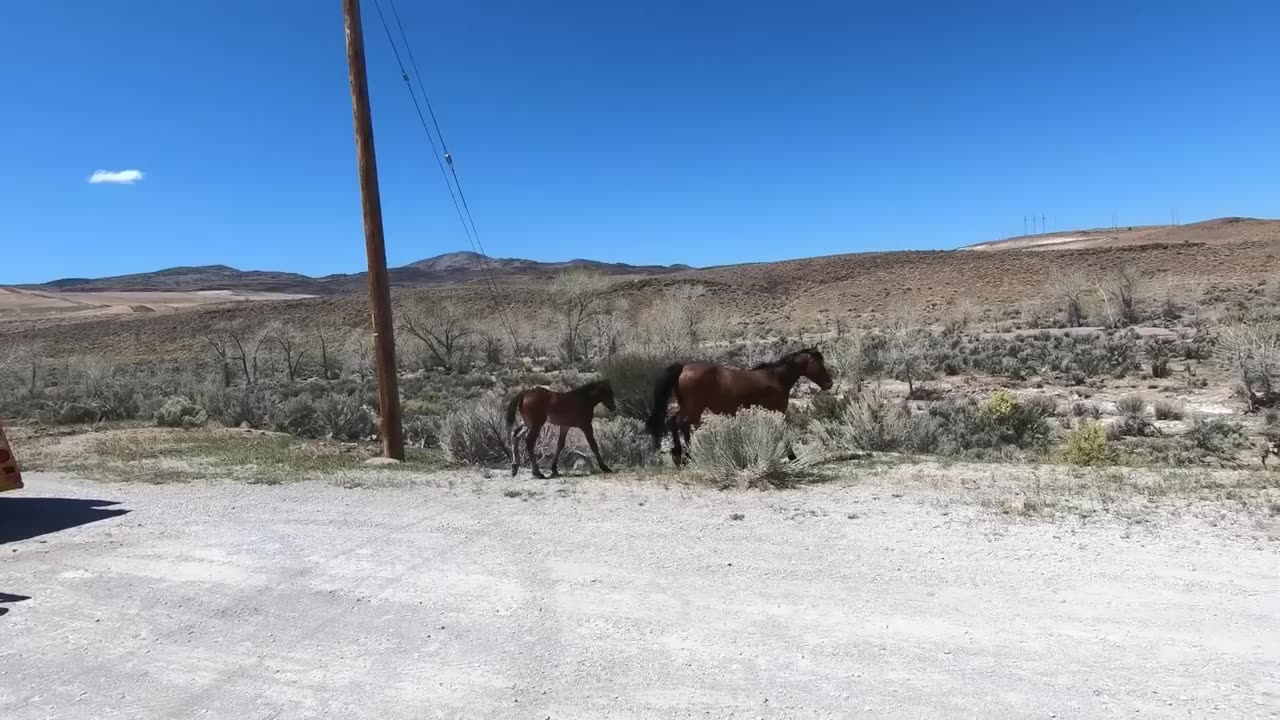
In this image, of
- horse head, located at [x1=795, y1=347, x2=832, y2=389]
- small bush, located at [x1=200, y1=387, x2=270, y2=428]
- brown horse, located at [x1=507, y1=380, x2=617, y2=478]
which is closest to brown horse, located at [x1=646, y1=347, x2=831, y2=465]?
horse head, located at [x1=795, y1=347, x2=832, y2=389]

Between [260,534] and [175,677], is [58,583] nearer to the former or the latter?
[260,534]

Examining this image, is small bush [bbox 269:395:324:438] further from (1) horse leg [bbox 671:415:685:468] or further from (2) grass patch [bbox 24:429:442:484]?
(1) horse leg [bbox 671:415:685:468]

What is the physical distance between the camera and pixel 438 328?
4578 centimetres

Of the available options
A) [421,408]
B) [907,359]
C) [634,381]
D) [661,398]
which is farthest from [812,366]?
[421,408]

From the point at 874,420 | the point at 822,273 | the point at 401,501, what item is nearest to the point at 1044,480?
the point at 874,420

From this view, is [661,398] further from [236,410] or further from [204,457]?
[236,410]

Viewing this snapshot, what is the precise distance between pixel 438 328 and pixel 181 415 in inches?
1142

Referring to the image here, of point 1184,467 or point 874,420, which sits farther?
point 874,420

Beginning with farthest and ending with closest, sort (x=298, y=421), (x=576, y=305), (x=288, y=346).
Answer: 1. (x=576, y=305)
2. (x=288, y=346)
3. (x=298, y=421)

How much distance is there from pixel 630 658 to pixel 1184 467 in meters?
7.50

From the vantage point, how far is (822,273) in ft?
267

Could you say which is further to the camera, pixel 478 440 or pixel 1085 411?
pixel 1085 411

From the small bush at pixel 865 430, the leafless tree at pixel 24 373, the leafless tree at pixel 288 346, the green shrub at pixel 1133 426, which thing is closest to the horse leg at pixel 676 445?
the small bush at pixel 865 430

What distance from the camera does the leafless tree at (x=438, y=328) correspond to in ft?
138
